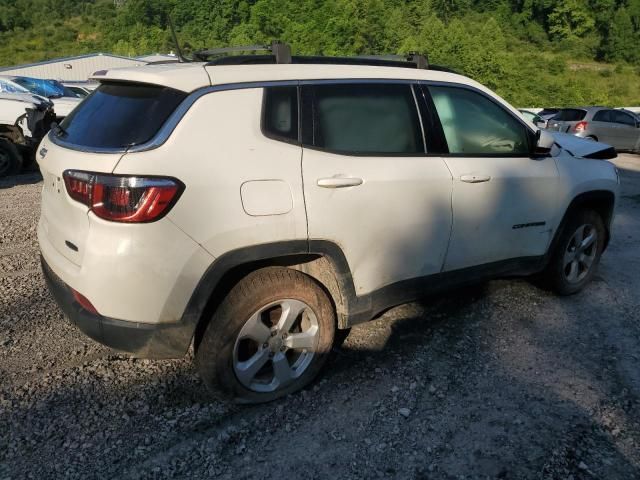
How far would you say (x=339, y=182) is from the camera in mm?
2830

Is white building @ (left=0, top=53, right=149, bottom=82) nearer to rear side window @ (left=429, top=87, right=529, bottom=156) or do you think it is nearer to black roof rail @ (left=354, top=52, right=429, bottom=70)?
black roof rail @ (left=354, top=52, right=429, bottom=70)

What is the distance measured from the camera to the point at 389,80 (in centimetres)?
324

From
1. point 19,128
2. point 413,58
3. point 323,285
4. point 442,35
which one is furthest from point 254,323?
point 442,35

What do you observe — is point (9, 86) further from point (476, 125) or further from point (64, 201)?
point (476, 125)

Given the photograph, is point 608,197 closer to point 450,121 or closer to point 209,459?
point 450,121

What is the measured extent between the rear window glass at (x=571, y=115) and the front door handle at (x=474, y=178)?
14.9 meters

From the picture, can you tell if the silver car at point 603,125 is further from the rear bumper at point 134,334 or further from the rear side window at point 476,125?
the rear bumper at point 134,334

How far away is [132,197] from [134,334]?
0.64m

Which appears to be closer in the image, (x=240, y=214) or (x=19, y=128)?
(x=240, y=214)

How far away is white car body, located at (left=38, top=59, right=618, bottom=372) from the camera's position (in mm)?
2436

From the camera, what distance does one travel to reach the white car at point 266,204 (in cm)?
245

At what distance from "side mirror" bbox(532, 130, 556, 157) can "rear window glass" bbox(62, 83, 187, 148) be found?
2464mm

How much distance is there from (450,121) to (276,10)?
6897 centimetres

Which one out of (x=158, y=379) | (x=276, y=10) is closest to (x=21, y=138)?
(x=158, y=379)
